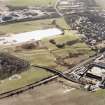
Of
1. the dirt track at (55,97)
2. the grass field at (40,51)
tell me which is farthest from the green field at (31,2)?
the dirt track at (55,97)

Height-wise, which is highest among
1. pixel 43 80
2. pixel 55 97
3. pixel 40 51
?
pixel 40 51

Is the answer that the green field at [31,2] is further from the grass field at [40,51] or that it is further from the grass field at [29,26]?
the grass field at [40,51]

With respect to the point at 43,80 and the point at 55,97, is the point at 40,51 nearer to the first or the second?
the point at 43,80

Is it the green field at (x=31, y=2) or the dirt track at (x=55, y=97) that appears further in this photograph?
the green field at (x=31, y=2)

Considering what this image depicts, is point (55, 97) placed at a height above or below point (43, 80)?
below

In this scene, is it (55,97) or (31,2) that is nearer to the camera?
(55,97)

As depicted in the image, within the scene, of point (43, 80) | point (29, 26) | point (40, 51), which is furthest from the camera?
point (29, 26)

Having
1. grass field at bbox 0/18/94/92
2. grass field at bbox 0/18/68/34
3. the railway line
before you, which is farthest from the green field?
the railway line

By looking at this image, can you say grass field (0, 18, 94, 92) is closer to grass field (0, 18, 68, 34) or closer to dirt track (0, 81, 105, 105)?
grass field (0, 18, 68, 34)

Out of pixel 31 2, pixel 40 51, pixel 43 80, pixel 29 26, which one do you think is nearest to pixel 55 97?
pixel 43 80

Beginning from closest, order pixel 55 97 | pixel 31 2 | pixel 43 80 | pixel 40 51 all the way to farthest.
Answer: pixel 55 97, pixel 43 80, pixel 40 51, pixel 31 2

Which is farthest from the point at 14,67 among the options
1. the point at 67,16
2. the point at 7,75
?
the point at 67,16
